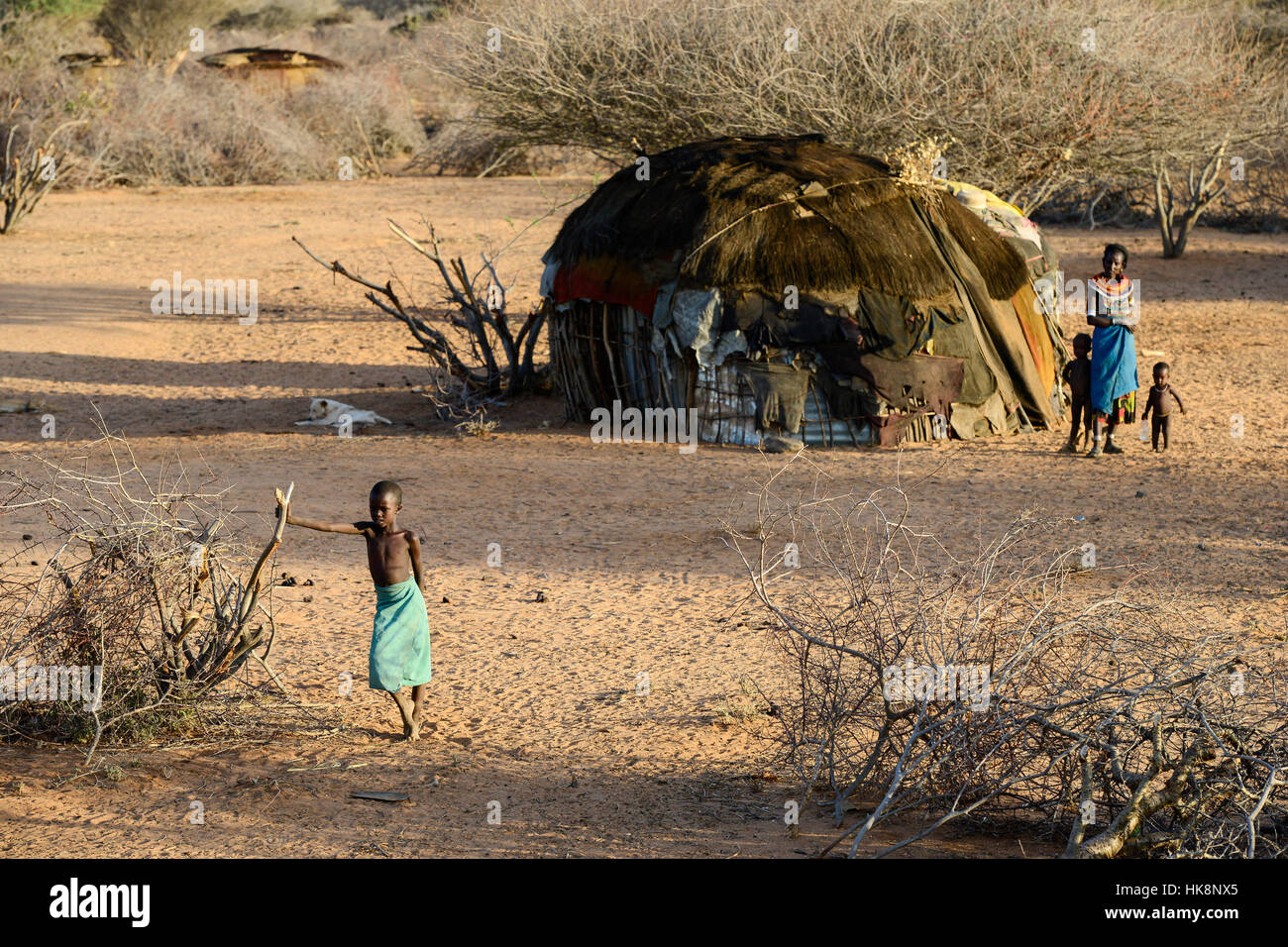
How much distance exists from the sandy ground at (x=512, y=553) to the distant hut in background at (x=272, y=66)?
603 inches

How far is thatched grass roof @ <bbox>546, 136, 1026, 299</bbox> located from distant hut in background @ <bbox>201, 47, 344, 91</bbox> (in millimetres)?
22674

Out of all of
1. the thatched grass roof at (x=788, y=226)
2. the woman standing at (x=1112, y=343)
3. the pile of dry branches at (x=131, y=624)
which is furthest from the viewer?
the thatched grass roof at (x=788, y=226)

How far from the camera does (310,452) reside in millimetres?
10008

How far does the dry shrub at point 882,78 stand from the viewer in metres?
13.8

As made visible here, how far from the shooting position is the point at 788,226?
412 inches

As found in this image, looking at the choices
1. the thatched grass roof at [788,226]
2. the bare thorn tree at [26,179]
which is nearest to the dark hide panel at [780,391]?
the thatched grass roof at [788,226]

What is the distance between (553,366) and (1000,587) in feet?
19.2

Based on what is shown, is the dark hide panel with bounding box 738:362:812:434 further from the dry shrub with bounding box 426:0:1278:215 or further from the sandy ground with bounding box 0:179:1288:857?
the dry shrub with bounding box 426:0:1278:215

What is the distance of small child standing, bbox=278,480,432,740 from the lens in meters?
5.02

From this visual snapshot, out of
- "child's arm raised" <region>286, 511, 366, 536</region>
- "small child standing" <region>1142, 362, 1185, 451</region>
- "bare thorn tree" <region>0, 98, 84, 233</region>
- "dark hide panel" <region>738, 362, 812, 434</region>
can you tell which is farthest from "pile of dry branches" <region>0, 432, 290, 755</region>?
"bare thorn tree" <region>0, 98, 84, 233</region>

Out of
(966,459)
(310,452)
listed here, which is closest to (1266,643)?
Answer: (966,459)

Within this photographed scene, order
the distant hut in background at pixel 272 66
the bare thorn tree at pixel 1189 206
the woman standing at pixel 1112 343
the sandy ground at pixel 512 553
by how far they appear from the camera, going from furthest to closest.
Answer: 1. the distant hut in background at pixel 272 66
2. the bare thorn tree at pixel 1189 206
3. the woman standing at pixel 1112 343
4. the sandy ground at pixel 512 553

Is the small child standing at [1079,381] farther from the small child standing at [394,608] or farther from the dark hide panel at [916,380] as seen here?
the small child standing at [394,608]

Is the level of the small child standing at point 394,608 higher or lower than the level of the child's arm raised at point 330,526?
lower
